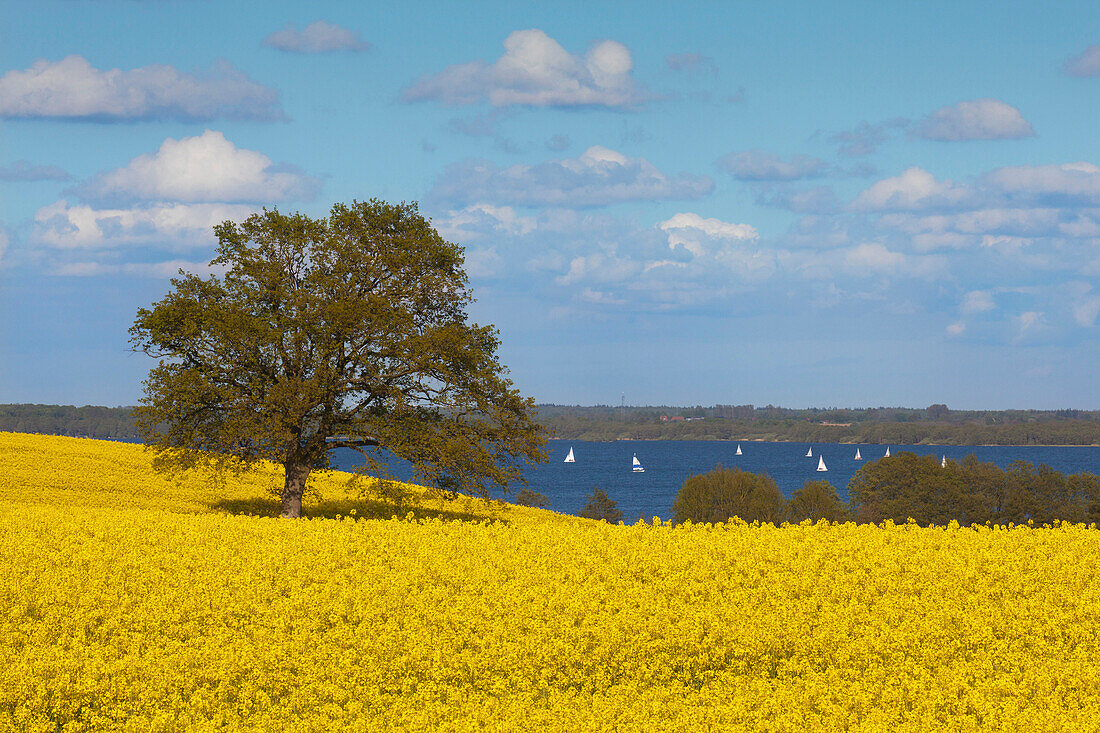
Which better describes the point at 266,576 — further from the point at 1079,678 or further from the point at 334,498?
the point at 334,498

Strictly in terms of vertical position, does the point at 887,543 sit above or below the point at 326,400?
below

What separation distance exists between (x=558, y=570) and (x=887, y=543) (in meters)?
7.01

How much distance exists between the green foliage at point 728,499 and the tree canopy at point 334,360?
224 ft

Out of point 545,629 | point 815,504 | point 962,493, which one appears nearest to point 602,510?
point 815,504

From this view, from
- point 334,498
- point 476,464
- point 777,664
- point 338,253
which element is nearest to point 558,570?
point 777,664

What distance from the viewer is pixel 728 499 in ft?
320

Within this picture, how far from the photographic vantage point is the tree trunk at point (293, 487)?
2955 centimetres

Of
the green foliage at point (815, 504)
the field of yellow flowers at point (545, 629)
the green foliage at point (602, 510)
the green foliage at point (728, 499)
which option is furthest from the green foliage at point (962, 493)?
the field of yellow flowers at point (545, 629)

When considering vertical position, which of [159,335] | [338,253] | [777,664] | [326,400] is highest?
[338,253]

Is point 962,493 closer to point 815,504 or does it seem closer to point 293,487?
point 815,504

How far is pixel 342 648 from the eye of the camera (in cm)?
1368

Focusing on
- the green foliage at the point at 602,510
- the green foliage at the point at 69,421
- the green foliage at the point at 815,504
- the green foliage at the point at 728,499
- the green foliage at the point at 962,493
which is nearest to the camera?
the green foliage at the point at 962,493

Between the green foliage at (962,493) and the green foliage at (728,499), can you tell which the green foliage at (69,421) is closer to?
the green foliage at (728,499)

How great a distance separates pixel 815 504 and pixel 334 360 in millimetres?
76842
